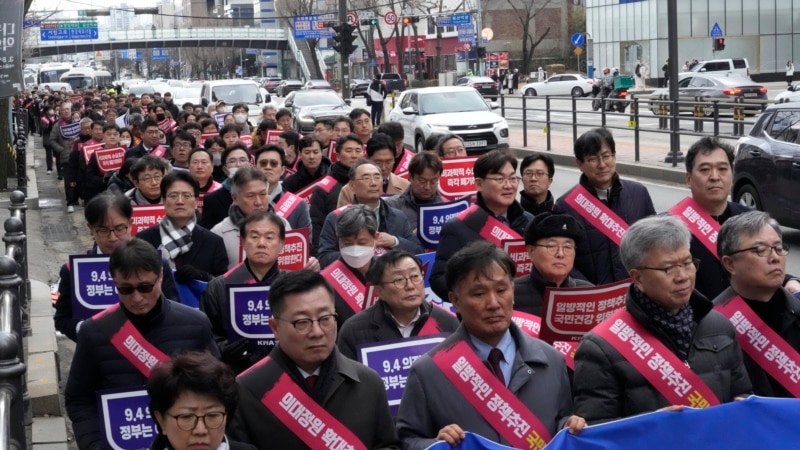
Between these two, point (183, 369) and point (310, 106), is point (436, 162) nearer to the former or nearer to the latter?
point (183, 369)

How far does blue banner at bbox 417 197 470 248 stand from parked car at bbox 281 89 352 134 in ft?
88.2

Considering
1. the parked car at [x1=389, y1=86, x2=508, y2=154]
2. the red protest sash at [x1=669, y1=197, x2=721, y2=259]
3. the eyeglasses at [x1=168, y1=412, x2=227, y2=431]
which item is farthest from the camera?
the parked car at [x1=389, y1=86, x2=508, y2=154]

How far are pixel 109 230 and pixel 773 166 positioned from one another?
9496 millimetres

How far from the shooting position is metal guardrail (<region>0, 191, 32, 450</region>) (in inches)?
184

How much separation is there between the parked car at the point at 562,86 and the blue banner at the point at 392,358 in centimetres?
5886

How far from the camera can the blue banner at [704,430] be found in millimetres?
4137

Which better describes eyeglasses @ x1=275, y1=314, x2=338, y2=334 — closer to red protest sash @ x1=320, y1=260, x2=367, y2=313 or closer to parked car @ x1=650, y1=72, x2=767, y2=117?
red protest sash @ x1=320, y1=260, x2=367, y2=313

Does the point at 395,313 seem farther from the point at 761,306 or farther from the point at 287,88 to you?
the point at 287,88

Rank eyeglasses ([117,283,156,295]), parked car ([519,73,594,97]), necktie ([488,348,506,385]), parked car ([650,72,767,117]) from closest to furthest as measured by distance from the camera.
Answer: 1. necktie ([488,348,506,385])
2. eyeglasses ([117,283,156,295])
3. parked car ([650,72,767,117])
4. parked car ([519,73,594,97])

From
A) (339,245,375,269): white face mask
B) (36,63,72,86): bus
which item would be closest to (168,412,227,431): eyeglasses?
(339,245,375,269): white face mask

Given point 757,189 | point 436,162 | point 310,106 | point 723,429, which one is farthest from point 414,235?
point 310,106

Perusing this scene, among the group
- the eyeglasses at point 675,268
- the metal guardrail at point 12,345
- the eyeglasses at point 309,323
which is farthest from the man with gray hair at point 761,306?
the metal guardrail at point 12,345

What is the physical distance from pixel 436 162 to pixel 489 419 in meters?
5.02

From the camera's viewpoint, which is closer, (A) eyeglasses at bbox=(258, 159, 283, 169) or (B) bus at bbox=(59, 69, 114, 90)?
(A) eyeglasses at bbox=(258, 159, 283, 169)
